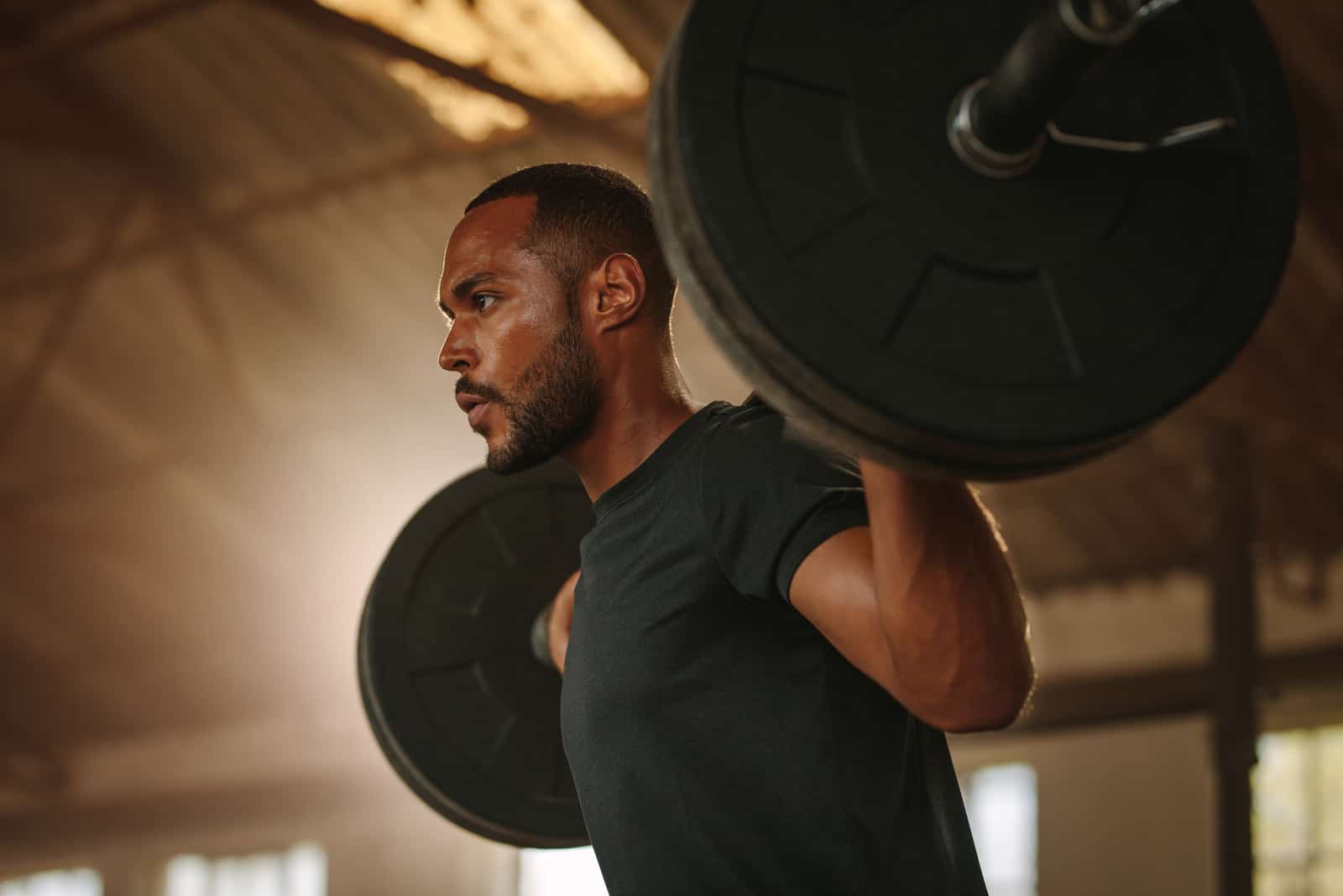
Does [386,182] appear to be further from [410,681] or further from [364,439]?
[410,681]

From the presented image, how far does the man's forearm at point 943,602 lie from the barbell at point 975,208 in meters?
0.06

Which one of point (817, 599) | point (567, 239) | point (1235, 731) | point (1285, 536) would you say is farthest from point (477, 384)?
point (1285, 536)

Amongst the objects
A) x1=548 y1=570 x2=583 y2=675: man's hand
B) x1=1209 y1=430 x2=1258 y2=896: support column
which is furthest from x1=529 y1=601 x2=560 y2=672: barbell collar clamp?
x1=1209 y1=430 x2=1258 y2=896: support column

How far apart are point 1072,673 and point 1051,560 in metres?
0.59

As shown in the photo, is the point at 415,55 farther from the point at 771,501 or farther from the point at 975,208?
the point at 975,208

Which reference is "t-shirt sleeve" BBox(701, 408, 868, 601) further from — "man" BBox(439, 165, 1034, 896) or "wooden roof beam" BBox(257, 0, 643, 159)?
"wooden roof beam" BBox(257, 0, 643, 159)

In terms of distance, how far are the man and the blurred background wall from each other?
12.8 feet

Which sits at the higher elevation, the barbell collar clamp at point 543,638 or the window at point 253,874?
the window at point 253,874

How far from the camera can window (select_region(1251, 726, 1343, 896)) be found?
7598 millimetres

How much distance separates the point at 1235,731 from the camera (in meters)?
6.19

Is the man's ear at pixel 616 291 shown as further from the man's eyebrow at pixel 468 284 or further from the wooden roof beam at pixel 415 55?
the wooden roof beam at pixel 415 55

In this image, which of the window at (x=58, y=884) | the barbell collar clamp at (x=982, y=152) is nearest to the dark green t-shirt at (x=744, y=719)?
the barbell collar clamp at (x=982, y=152)

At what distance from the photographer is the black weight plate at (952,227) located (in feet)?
3.32

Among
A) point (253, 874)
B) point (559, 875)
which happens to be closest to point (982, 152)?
point (559, 875)
